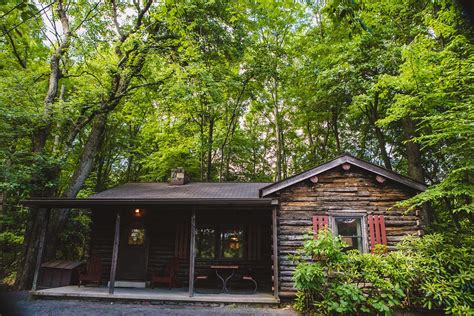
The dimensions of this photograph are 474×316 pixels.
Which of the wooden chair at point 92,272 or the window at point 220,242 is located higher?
the window at point 220,242

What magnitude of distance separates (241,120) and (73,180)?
1359 centimetres

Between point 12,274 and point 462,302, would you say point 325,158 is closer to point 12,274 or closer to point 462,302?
point 462,302

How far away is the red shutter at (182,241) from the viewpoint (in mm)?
10789

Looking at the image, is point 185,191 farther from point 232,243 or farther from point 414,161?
point 414,161

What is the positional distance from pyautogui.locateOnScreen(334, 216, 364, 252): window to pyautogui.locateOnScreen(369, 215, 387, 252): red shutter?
301mm

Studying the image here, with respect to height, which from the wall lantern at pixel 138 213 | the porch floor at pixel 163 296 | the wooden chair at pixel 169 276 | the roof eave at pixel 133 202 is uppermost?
the roof eave at pixel 133 202

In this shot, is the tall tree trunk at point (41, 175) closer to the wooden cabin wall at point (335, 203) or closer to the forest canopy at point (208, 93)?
the forest canopy at point (208, 93)

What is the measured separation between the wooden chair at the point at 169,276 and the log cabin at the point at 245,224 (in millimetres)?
131

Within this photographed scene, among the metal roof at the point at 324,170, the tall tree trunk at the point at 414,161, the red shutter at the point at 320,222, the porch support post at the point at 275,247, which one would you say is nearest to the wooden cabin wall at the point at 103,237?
the metal roof at the point at 324,170

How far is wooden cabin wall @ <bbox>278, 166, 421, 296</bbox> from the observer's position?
8.56 meters

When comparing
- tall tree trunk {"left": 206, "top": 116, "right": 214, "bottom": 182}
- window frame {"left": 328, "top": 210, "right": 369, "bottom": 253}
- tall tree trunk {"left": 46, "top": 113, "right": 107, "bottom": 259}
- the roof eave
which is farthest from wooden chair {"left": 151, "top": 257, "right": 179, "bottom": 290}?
tall tree trunk {"left": 206, "top": 116, "right": 214, "bottom": 182}

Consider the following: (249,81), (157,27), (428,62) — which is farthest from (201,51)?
(428,62)

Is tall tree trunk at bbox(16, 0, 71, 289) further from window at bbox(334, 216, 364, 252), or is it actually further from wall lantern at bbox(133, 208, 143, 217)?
window at bbox(334, 216, 364, 252)

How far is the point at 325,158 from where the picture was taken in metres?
21.0
